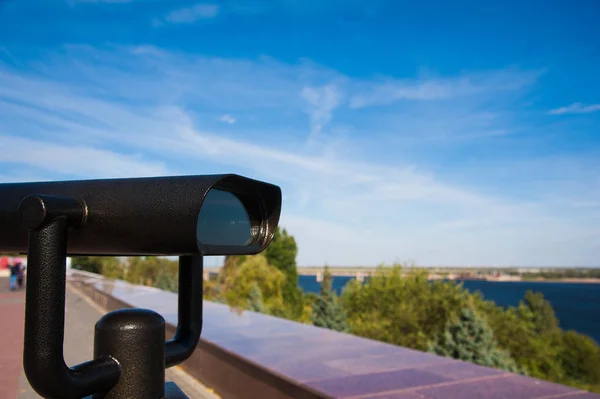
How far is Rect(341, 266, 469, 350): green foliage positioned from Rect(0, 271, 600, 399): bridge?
11.4m

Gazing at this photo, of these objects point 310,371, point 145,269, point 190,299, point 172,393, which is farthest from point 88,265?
point 172,393

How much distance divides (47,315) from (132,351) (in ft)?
0.65

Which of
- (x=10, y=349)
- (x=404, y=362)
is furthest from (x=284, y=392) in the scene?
(x=10, y=349)

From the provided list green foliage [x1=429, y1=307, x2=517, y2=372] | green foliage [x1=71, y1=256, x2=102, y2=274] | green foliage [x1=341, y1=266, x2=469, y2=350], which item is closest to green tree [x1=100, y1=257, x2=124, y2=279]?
green foliage [x1=71, y1=256, x2=102, y2=274]

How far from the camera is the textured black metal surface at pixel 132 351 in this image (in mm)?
1152

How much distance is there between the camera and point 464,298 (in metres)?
17.0

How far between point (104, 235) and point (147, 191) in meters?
0.15

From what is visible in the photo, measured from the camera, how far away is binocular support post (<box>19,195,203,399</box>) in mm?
1081

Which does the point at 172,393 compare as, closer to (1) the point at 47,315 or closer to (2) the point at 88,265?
(1) the point at 47,315

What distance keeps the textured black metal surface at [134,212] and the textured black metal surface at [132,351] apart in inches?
6.3

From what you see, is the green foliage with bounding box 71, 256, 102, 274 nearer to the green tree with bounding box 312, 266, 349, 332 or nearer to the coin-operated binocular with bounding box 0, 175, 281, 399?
the green tree with bounding box 312, 266, 349, 332

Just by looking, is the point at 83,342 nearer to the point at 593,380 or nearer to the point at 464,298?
the point at 464,298

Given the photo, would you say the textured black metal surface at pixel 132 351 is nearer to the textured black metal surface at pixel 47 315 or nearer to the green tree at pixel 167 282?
the textured black metal surface at pixel 47 315

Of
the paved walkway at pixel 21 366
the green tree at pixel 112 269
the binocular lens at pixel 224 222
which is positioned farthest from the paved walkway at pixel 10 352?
the green tree at pixel 112 269
